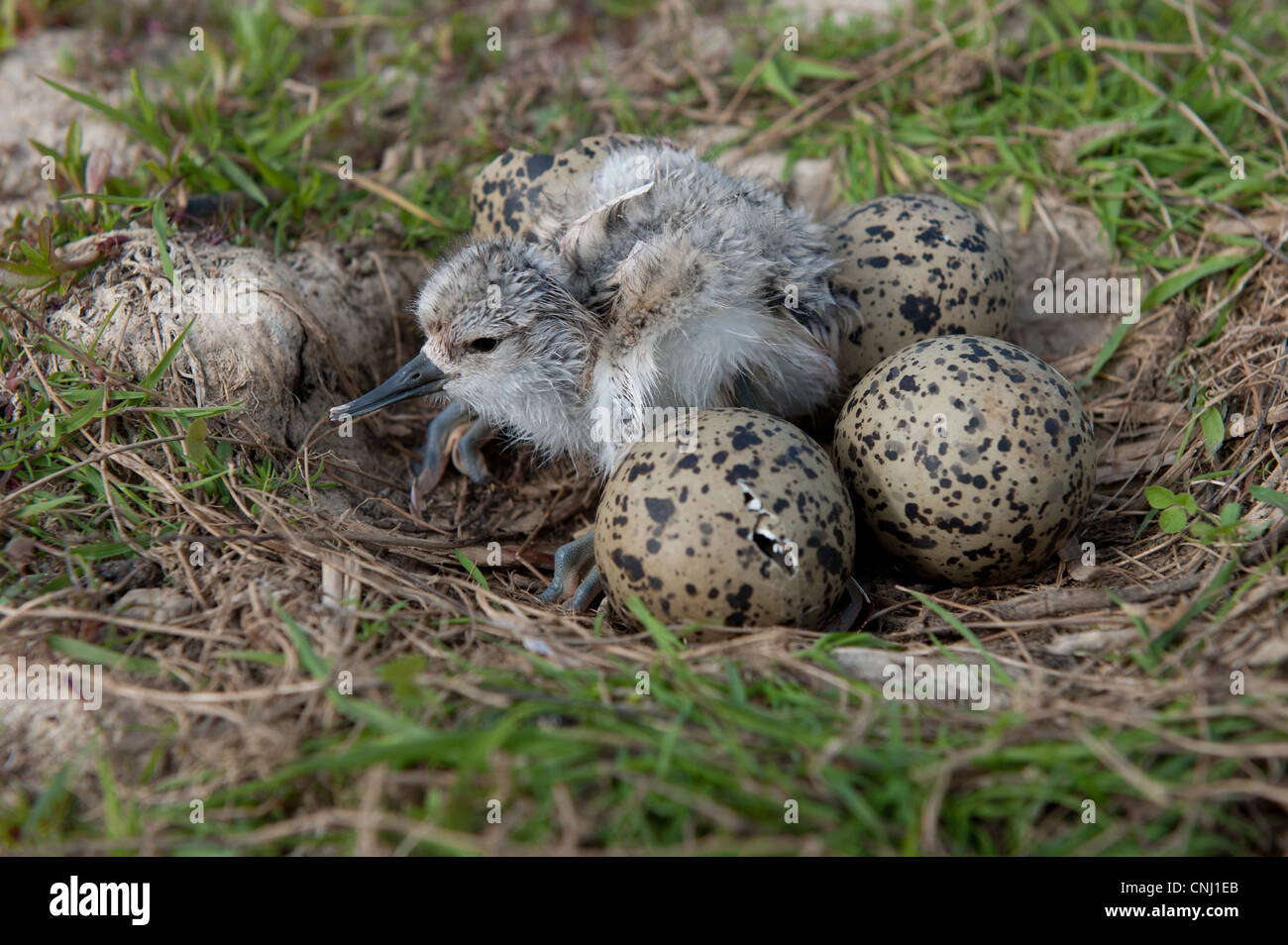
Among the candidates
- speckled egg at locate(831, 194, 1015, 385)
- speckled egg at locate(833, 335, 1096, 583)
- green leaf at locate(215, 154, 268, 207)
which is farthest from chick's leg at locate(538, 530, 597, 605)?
green leaf at locate(215, 154, 268, 207)

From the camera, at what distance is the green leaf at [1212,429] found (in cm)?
306

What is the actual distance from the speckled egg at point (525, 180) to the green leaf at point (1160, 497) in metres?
2.32

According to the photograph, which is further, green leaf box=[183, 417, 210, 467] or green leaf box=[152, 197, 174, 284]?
green leaf box=[152, 197, 174, 284]

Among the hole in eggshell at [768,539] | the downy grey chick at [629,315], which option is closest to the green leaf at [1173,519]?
the downy grey chick at [629,315]

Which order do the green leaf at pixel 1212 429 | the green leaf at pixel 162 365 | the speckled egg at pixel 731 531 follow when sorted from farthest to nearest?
the green leaf at pixel 1212 429, the green leaf at pixel 162 365, the speckled egg at pixel 731 531

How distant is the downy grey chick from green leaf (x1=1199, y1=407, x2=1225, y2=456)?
1.31 meters

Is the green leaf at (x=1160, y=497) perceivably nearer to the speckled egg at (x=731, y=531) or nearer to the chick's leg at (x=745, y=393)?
the speckled egg at (x=731, y=531)

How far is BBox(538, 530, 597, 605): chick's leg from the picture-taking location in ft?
10.2

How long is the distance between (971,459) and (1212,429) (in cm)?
111

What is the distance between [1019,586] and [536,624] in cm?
162

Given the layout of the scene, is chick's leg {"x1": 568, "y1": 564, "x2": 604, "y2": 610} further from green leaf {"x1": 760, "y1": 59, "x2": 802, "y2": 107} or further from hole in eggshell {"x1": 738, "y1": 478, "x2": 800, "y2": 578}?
green leaf {"x1": 760, "y1": 59, "x2": 802, "y2": 107}

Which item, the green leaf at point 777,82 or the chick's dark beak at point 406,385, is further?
the green leaf at point 777,82

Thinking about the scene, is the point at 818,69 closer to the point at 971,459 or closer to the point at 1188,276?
the point at 1188,276

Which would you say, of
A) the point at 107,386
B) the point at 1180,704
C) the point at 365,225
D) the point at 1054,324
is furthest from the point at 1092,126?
the point at 107,386
